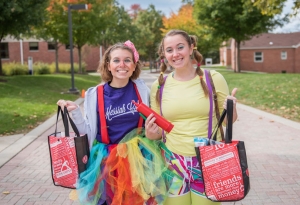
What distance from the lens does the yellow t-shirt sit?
8.41ft

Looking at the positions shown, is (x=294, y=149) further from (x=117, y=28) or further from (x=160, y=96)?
(x=117, y=28)

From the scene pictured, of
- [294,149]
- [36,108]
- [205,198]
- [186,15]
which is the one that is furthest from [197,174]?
[186,15]

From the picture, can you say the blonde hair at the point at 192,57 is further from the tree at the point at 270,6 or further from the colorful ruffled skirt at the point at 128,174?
the tree at the point at 270,6

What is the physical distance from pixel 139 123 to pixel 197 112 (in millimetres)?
457

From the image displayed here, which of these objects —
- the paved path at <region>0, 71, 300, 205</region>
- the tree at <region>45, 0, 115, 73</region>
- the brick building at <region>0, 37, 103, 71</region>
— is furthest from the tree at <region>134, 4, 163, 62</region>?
the paved path at <region>0, 71, 300, 205</region>

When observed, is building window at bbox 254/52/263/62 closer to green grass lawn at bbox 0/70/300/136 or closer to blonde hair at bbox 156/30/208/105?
green grass lawn at bbox 0/70/300/136

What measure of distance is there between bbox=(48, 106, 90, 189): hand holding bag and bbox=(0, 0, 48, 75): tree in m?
14.7

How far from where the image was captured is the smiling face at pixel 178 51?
2615 millimetres

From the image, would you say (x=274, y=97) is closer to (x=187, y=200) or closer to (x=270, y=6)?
(x=270, y=6)

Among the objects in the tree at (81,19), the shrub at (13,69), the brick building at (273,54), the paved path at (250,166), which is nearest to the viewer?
the paved path at (250,166)

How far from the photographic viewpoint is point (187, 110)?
2.56 meters

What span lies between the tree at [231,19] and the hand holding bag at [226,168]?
25.3 m

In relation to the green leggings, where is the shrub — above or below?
above

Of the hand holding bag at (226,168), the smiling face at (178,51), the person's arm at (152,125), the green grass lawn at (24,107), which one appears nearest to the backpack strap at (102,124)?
the person's arm at (152,125)
